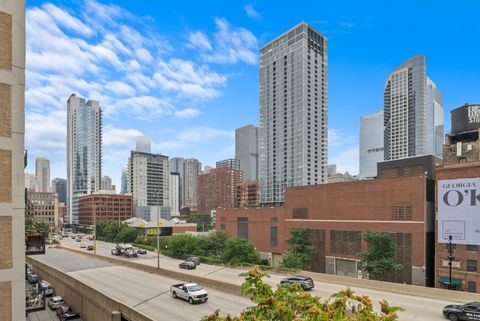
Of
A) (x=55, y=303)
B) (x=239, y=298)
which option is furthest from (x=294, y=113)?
(x=239, y=298)

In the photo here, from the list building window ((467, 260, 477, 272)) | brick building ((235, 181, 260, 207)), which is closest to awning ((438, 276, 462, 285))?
building window ((467, 260, 477, 272))

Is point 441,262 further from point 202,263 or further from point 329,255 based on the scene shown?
point 202,263

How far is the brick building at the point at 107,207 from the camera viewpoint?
156m

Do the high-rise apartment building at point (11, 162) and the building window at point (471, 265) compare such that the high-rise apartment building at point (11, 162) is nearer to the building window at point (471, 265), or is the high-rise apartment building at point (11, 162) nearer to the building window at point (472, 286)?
the building window at point (471, 265)

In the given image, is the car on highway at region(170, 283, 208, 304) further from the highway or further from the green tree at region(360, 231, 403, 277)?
the green tree at region(360, 231, 403, 277)

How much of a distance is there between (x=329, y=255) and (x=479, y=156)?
2456 centimetres

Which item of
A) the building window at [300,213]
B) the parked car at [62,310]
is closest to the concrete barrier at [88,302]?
the parked car at [62,310]

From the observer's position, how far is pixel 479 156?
3962 centimetres

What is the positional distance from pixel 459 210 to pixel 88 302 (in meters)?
40.8

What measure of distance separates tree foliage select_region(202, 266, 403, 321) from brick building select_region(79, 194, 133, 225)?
518 ft

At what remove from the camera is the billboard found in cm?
3606

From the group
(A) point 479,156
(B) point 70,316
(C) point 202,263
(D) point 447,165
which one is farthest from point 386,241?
(B) point 70,316

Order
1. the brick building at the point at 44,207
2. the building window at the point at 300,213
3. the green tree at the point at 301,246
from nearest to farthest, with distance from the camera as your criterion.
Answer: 1. the green tree at the point at 301,246
2. the building window at the point at 300,213
3. the brick building at the point at 44,207

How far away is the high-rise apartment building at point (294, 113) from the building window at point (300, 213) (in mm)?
93096
